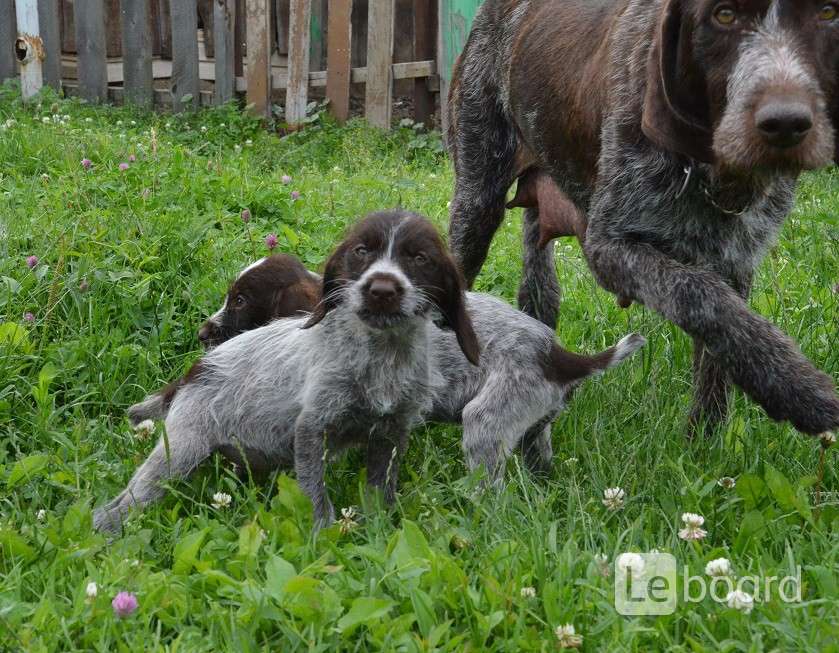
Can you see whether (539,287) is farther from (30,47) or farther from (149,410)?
(30,47)

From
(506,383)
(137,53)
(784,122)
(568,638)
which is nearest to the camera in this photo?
(568,638)

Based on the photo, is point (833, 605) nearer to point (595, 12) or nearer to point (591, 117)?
point (591, 117)

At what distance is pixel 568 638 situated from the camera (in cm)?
236

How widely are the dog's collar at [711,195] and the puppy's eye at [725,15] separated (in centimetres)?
51

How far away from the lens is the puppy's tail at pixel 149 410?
12.8ft

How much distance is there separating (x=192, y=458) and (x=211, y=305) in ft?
4.42

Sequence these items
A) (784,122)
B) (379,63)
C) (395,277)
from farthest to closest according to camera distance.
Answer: (379,63)
(395,277)
(784,122)

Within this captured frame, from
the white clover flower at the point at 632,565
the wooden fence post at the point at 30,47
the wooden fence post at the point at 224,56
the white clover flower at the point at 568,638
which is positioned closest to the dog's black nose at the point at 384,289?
the white clover flower at the point at 632,565

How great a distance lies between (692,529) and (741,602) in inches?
17.2

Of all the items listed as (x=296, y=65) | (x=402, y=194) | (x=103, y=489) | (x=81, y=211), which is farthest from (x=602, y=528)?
(x=296, y=65)

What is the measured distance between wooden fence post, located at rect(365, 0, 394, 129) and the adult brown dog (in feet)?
15.0

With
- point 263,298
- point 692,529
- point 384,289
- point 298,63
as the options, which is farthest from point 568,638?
point 298,63

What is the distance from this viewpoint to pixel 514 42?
4828 mm

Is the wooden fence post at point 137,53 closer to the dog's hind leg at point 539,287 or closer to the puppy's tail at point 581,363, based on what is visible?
the dog's hind leg at point 539,287
